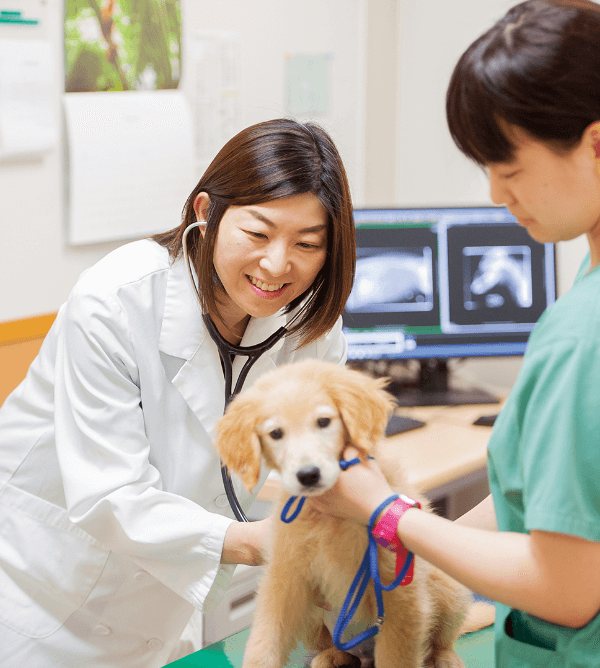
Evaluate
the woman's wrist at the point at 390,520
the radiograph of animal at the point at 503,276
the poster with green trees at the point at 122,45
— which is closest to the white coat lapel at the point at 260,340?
the woman's wrist at the point at 390,520

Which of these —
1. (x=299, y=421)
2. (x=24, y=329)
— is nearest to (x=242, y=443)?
(x=299, y=421)

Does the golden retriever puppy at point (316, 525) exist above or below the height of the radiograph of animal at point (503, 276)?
below

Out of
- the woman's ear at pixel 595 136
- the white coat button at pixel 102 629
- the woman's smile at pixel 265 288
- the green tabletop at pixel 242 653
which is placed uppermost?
the woman's ear at pixel 595 136

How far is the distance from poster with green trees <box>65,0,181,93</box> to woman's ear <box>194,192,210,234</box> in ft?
2.79

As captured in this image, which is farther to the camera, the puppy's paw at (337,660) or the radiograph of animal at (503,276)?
the radiograph of animal at (503,276)

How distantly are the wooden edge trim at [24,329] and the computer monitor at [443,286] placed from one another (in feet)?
2.89

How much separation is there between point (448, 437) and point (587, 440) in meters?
1.51

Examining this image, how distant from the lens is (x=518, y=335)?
2396mm

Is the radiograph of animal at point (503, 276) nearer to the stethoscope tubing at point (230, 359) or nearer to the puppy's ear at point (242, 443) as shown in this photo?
the stethoscope tubing at point (230, 359)

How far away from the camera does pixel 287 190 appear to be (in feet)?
3.61

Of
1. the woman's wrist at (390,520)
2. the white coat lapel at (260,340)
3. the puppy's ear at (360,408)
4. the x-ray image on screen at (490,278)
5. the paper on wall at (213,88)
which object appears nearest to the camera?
the woman's wrist at (390,520)

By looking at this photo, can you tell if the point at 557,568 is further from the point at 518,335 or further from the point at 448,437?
the point at 518,335

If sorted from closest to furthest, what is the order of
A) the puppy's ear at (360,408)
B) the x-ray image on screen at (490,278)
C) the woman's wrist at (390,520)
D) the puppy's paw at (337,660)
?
the woman's wrist at (390,520) < the puppy's ear at (360,408) < the puppy's paw at (337,660) < the x-ray image on screen at (490,278)

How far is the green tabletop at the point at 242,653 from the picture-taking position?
1028 millimetres
